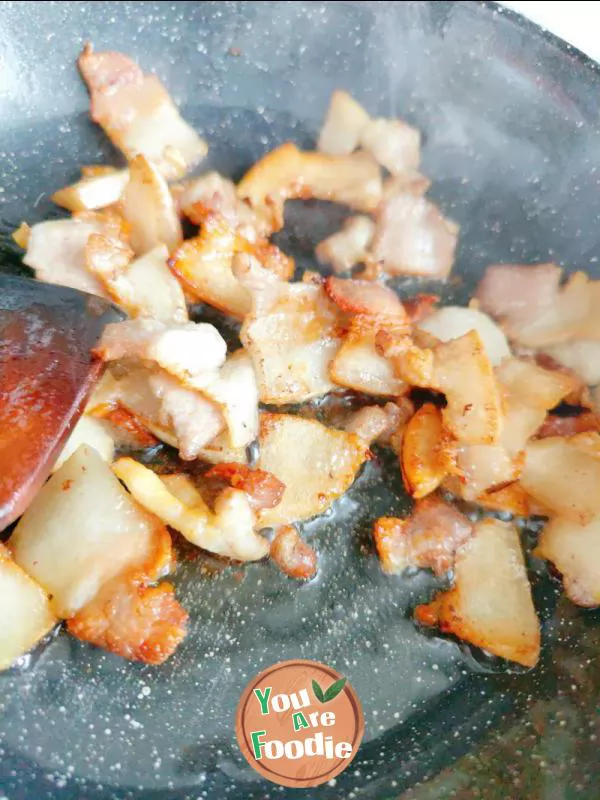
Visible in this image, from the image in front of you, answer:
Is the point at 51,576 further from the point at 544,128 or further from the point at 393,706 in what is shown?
the point at 544,128

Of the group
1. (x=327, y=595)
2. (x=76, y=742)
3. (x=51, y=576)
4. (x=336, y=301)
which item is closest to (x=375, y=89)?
(x=336, y=301)

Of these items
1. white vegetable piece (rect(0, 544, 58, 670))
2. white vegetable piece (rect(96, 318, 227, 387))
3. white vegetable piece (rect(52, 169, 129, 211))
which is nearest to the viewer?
white vegetable piece (rect(0, 544, 58, 670))

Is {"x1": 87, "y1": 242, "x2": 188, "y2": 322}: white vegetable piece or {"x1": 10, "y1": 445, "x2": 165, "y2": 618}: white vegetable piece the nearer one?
{"x1": 10, "y1": 445, "x2": 165, "y2": 618}: white vegetable piece

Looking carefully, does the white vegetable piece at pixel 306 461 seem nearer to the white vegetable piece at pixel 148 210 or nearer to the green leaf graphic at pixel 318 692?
the green leaf graphic at pixel 318 692

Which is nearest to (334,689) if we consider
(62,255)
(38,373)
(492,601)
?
(492,601)

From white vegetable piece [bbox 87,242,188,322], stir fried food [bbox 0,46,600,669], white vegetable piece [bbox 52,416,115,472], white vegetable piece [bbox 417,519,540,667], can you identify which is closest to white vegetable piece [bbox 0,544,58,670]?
stir fried food [bbox 0,46,600,669]

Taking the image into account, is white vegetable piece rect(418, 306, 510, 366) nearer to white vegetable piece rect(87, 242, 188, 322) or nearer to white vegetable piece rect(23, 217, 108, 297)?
white vegetable piece rect(87, 242, 188, 322)
